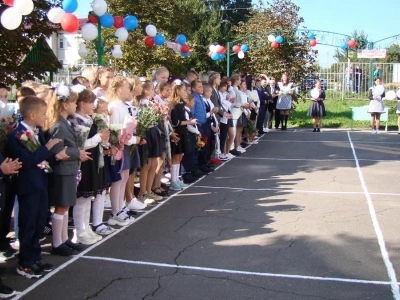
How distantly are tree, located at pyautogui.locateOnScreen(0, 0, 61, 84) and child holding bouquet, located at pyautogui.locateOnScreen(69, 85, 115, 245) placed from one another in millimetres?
6789

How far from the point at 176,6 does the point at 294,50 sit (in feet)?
18.8

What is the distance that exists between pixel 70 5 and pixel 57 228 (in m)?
5.51

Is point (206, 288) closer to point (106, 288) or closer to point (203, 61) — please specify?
point (106, 288)

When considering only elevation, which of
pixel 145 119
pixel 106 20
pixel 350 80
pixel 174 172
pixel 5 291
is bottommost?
pixel 5 291

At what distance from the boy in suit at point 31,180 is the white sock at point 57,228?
46cm

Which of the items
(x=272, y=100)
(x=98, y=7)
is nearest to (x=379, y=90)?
(x=272, y=100)

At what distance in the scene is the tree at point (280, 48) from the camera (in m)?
23.6

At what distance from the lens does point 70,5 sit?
32.0 feet

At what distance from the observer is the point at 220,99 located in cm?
1223

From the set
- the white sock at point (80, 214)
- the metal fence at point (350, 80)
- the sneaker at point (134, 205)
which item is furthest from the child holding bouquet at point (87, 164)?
the metal fence at point (350, 80)

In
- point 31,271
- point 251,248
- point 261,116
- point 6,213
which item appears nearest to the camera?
point 31,271

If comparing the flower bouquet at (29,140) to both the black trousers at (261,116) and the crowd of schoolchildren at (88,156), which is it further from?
the black trousers at (261,116)

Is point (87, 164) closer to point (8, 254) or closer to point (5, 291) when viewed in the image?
point (8, 254)

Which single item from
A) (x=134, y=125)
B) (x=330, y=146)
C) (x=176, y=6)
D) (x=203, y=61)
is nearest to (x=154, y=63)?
(x=176, y=6)
